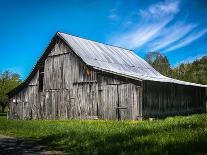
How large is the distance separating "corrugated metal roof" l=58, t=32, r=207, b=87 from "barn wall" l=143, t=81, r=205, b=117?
0.75 m

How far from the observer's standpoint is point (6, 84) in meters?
55.5

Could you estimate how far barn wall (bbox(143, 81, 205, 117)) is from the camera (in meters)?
24.9

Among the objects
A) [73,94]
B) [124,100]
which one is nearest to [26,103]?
[73,94]

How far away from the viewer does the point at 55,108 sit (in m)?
29.2

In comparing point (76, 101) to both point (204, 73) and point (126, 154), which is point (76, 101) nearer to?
point (126, 154)

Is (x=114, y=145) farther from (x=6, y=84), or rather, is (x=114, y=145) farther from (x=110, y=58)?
(x=6, y=84)

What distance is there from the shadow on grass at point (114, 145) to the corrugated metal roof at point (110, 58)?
1251 cm

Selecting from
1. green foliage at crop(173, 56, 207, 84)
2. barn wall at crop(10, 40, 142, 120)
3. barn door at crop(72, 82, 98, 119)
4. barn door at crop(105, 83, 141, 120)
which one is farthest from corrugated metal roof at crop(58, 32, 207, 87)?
green foliage at crop(173, 56, 207, 84)

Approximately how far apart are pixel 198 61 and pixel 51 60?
6275cm

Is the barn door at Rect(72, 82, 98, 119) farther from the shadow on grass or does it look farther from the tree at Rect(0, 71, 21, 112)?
the tree at Rect(0, 71, 21, 112)

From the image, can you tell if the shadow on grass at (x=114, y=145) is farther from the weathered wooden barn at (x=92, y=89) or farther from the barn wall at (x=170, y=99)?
the barn wall at (x=170, y=99)

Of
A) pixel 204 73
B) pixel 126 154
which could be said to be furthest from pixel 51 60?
pixel 204 73

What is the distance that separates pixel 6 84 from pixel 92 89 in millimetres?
33860

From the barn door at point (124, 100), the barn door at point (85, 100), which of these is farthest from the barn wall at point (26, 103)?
the barn door at point (124, 100)
